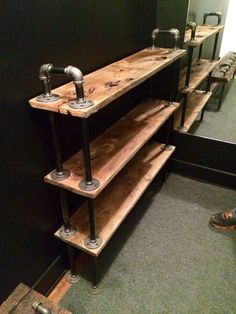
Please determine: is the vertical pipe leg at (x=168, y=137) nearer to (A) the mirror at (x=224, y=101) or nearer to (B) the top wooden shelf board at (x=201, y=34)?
(A) the mirror at (x=224, y=101)

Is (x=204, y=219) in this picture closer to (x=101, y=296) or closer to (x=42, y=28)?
(x=101, y=296)

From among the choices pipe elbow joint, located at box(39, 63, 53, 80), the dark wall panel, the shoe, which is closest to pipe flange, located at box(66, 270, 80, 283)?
the dark wall panel

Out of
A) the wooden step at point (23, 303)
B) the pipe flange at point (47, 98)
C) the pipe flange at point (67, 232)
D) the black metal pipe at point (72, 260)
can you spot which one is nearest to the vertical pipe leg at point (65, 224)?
the pipe flange at point (67, 232)

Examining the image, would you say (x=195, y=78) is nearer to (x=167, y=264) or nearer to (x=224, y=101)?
(x=224, y=101)

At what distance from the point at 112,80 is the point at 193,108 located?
1.20 meters

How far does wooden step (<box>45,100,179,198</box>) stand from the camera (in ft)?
3.42

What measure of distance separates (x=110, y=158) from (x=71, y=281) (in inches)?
27.3

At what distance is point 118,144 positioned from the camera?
1297 mm

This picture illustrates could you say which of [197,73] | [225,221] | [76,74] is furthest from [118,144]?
[197,73]

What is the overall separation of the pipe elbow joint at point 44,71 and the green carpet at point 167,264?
1033 mm

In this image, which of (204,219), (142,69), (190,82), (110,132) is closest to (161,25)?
(190,82)

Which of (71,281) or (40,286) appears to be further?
(71,281)

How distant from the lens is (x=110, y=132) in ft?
4.66

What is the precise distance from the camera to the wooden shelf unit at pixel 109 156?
0.94m
